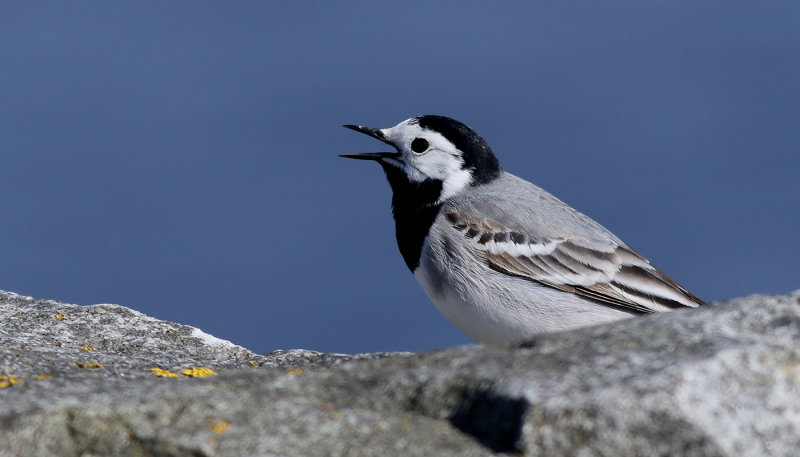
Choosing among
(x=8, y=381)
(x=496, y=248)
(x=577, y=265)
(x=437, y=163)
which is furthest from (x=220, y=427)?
(x=437, y=163)

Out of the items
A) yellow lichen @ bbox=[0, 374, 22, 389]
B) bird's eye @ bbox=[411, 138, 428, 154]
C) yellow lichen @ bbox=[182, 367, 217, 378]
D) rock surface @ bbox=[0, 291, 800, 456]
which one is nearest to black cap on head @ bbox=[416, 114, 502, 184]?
bird's eye @ bbox=[411, 138, 428, 154]

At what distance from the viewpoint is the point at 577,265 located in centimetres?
727

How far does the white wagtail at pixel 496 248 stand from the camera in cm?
695

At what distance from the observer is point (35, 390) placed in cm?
393

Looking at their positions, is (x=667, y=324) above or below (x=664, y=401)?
above

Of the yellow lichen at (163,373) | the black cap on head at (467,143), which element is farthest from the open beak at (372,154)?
the yellow lichen at (163,373)

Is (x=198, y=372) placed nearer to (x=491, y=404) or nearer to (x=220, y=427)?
(x=220, y=427)

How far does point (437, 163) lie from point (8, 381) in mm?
4287

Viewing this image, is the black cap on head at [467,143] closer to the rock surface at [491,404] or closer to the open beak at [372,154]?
the open beak at [372,154]

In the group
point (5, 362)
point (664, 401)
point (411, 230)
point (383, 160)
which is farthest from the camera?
point (383, 160)

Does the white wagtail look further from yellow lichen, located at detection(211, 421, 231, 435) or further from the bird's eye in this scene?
yellow lichen, located at detection(211, 421, 231, 435)

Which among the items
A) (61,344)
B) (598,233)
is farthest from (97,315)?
(598,233)

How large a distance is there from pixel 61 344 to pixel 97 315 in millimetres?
758

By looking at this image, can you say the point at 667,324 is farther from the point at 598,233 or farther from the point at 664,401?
the point at 598,233
